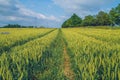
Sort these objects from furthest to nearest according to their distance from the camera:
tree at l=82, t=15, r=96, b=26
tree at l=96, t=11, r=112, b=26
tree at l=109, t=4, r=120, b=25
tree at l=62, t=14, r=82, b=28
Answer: tree at l=62, t=14, r=82, b=28 → tree at l=82, t=15, r=96, b=26 → tree at l=96, t=11, r=112, b=26 → tree at l=109, t=4, r=120, b=25

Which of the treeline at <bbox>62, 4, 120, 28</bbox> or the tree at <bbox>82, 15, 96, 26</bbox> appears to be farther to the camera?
the tree at <bbox>82, 15, 96, 26</bbox>

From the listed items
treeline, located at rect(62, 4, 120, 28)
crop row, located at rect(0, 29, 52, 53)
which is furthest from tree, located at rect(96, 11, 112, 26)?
crop row, located at rect(0, 29, 52, 53)

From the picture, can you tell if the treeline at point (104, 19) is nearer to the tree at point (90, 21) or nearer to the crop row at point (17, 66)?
the tree at point (90, 21)

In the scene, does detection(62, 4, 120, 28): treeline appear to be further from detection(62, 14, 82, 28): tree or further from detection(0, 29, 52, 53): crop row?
detection(0, 29, 52, 53): crop row

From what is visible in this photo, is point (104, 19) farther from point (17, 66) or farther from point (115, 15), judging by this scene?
point (17, 66)

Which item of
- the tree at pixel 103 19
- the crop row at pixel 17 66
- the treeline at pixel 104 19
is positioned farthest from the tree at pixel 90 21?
the crop row at pixel 17 66

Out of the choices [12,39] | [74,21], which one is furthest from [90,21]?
[12,39]

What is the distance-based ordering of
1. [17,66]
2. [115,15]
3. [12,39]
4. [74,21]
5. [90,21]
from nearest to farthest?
[17,66], [12,39], [115,15], [90,21], [74,21]

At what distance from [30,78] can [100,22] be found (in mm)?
83550

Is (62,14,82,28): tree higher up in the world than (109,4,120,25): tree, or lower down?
lower down

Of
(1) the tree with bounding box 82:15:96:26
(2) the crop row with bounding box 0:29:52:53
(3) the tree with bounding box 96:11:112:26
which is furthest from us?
(1) the tree with bounding box 82:15:96:26

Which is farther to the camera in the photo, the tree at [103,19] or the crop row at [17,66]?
the tree at [103,19]

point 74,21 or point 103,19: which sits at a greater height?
point 103,19

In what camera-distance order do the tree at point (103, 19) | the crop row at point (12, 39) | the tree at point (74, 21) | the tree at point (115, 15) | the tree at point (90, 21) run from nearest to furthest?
the crop row at point (12, 39)
the tree at point (115, 15)
the tree at point (103, 19)
the tree at point (90, 21)
the tree at point (74, 21)
